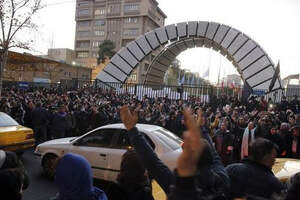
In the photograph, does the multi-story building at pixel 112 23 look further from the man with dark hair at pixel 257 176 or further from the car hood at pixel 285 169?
the man with dark hair at pixel 257 176

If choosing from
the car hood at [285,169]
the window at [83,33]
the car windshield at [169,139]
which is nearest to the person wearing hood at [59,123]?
the car windshield at [169,139]

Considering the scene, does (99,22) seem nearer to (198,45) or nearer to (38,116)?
(198,45)

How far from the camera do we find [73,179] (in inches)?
73.4

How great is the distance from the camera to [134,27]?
8331cm

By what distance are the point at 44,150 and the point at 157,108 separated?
6.62 meters

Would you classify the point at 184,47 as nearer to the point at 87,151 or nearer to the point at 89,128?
the point at 89,128

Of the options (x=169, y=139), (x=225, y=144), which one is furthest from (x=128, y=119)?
(x=225, y=144)

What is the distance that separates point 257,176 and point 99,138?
Answer: 4.29 m

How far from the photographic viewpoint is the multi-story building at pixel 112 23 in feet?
269

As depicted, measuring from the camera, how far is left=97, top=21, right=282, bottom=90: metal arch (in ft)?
59.8

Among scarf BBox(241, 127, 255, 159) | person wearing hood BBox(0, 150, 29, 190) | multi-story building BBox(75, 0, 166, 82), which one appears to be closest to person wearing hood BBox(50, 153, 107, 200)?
person wearing hood BBox(0, 150, 29, 190)

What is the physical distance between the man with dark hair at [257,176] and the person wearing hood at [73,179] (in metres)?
1.26

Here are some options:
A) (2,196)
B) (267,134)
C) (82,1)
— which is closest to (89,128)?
(267,134)

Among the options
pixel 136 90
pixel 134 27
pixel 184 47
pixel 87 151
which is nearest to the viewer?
pixel 87 151
